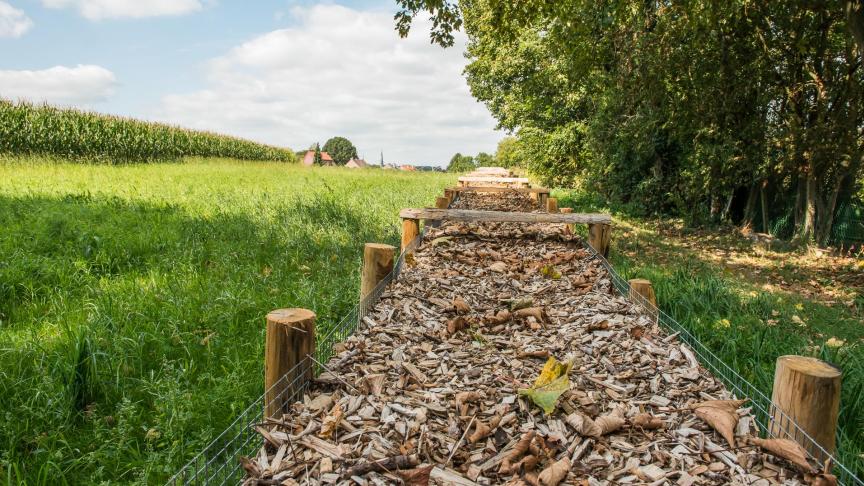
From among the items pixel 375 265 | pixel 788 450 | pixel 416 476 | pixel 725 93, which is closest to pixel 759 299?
pixel 788 450

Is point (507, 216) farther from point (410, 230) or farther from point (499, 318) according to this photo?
point (499, 318)

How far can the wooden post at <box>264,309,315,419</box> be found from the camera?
267 cm

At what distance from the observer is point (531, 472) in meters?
2.40

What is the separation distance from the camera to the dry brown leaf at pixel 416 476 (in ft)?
7.38

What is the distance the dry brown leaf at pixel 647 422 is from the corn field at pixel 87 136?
1044 inches

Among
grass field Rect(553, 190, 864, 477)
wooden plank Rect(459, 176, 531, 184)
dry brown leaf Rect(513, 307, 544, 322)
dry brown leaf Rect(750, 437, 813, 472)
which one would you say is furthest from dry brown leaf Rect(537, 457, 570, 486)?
wooden plank Rect(459, 176, 531, 184)

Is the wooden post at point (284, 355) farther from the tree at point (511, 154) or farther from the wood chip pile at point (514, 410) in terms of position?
the tree at point (511, 154)

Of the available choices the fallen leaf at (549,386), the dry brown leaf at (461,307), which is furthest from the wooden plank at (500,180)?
the fallen leaf at (549,386)

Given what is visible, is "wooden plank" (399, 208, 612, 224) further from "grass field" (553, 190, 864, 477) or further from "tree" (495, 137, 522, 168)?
"tree" (495, 137, 522, 168)

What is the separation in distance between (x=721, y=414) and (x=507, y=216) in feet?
14.0

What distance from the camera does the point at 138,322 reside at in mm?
4316

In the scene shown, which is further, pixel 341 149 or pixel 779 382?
pixel 341 149

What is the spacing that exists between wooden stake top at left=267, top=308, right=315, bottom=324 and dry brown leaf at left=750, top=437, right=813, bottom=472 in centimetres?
233

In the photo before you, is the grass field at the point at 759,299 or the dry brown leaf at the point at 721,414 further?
the grass field at the point at 759,299
